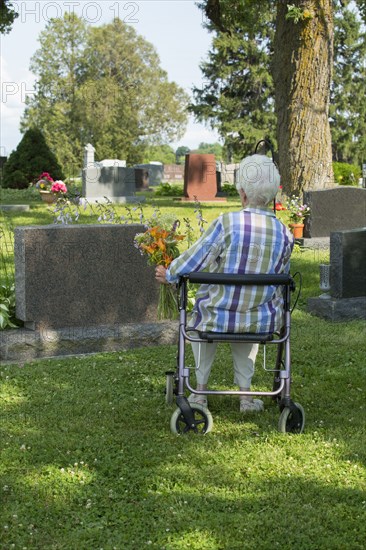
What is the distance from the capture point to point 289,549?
3553 millimetres

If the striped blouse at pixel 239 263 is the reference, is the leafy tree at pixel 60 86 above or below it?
above

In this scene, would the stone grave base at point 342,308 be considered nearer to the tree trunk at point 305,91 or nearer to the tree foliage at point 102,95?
the tree trunk at point 305,91

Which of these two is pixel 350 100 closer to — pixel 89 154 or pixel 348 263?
pixel 89 154

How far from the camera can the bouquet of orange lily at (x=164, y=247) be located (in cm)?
552

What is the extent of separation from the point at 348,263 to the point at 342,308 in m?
0.48

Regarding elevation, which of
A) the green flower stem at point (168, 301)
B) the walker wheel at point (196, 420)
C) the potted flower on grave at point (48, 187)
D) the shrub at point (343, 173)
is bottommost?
the walker wheel at point (196, 420)

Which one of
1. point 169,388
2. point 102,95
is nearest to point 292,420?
point 169,388

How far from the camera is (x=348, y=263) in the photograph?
29.0 feet

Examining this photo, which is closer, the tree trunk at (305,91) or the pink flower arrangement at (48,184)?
the tree trunk at (305,91)

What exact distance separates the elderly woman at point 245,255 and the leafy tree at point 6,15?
2353cm

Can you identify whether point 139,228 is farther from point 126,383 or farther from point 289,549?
point 289,549

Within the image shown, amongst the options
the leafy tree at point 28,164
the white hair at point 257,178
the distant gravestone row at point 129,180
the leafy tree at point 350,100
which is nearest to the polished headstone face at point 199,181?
the distant gravestone row at point 129,180

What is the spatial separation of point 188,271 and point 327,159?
14.3m

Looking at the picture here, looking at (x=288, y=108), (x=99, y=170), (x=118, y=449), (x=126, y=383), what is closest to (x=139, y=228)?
(x=126, y=383)
